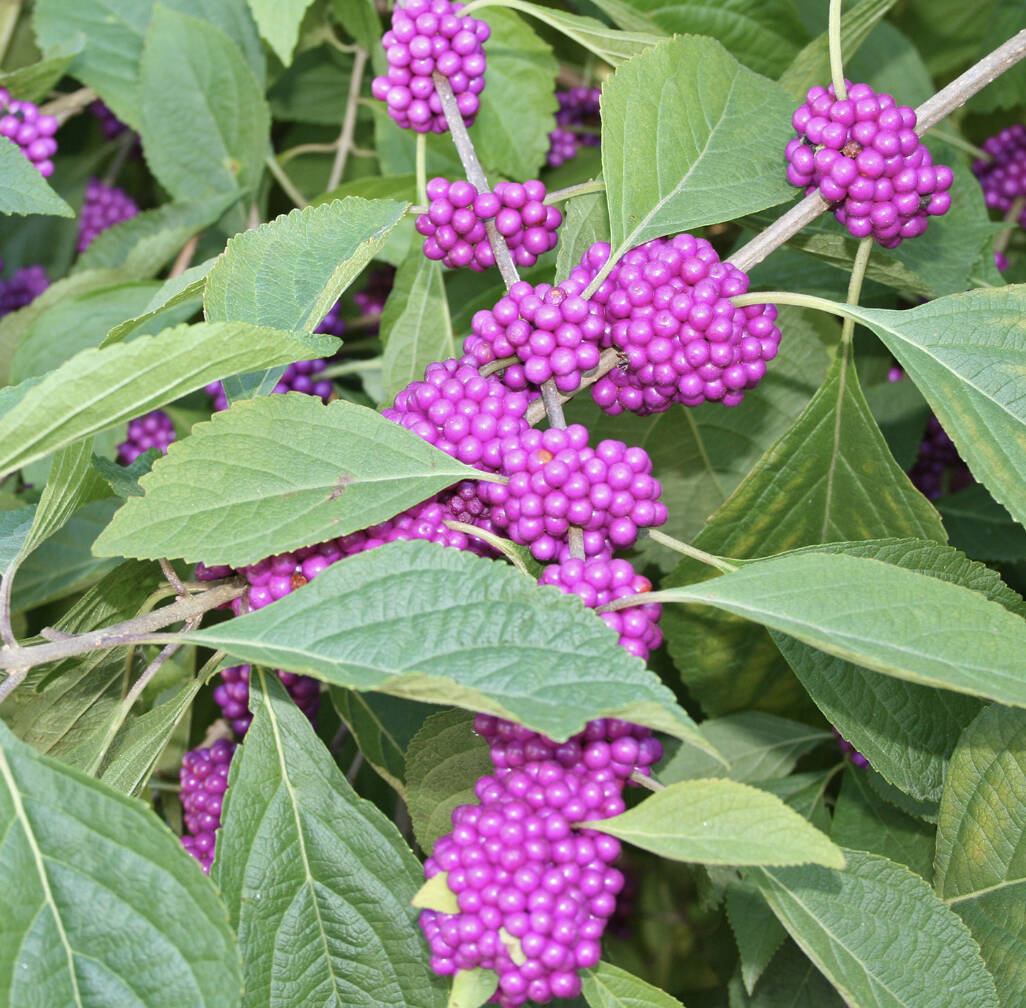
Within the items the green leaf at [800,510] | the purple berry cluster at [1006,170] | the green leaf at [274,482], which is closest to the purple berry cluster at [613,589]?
the green leaf at [274,482]

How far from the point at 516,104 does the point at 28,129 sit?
0.77 m

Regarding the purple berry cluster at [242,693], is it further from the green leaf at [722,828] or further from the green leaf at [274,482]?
the green leaf at [722,828]

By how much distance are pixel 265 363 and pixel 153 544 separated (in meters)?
0.18

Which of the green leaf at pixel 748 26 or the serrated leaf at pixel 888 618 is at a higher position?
the green leaf at pixel 748 26

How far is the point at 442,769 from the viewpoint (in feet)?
3.89

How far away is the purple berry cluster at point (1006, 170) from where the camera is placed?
2.20m

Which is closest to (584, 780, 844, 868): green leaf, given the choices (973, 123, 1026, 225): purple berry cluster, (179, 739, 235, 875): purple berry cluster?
(179, 739, 235, 875): purple berry cluster

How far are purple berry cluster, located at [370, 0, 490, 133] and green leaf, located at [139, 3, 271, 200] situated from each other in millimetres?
744

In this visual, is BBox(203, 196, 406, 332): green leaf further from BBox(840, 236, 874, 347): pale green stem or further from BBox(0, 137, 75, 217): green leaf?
BBox(840, 236, 874, 347): pale green stem

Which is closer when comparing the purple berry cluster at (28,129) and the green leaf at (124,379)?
the green leaf at (124,379)

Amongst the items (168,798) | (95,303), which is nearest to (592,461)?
(168,798)

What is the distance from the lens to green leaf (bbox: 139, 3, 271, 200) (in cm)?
196

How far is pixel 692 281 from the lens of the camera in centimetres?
115

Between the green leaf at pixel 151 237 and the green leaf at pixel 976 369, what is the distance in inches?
47.0
